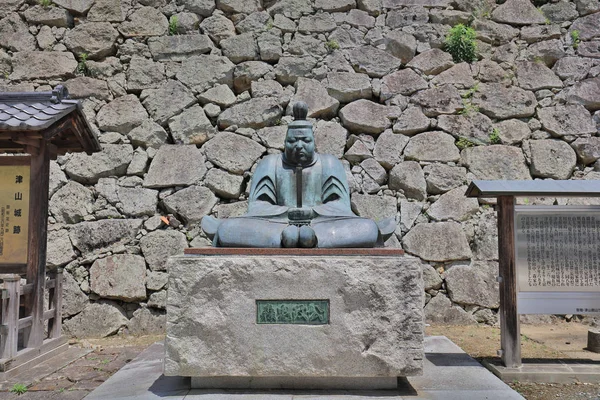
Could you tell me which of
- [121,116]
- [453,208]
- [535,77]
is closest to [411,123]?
[453,208]

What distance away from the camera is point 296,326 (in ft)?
11.0

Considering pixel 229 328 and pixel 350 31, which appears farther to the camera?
pixel 350 31

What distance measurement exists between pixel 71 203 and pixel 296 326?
15.2 feet

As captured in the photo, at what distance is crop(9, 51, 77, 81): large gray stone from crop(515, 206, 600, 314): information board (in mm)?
6418

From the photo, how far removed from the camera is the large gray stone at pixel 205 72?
726 cm

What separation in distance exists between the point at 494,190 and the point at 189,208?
3.95m

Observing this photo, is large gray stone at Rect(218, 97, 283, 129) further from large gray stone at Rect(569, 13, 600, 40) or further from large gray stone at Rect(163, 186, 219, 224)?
large gray stone at Rect(569, 13, 600, 40)

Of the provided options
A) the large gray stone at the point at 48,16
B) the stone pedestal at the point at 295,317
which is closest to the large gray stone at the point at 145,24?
the large gray stone at the point at 48,16

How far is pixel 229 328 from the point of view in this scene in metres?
3.35

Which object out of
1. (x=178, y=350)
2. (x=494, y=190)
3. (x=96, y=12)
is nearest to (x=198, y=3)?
(x=96, y=12)

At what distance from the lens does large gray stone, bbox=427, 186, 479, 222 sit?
670cm

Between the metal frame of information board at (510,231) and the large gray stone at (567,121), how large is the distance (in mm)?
2816

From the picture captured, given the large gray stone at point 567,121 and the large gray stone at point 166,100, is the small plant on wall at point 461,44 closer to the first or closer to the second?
the large gray stone at point 567,121

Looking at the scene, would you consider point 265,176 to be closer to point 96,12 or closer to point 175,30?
point 175,30
